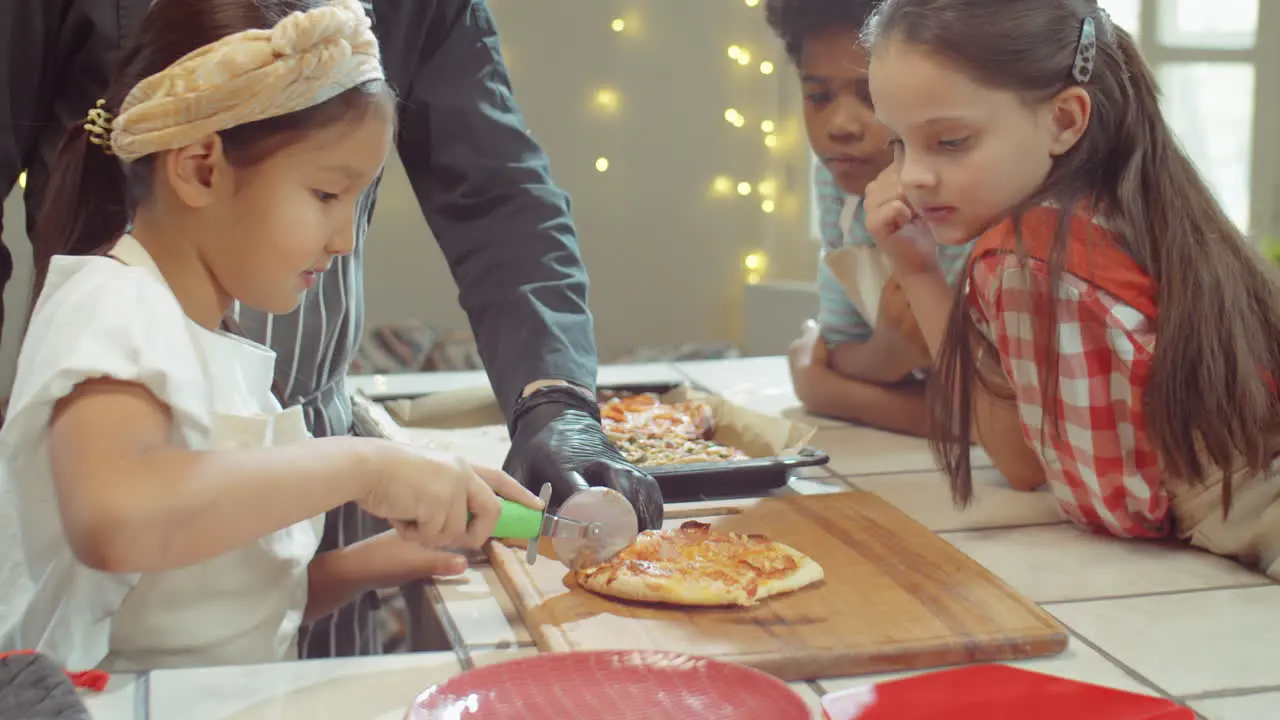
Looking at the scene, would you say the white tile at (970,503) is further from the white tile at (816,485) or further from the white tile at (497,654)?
the white tile at (497,654)

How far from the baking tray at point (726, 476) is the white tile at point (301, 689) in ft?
1.65

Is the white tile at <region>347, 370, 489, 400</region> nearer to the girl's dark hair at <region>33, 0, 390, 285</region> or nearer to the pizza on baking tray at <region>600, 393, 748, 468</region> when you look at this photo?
the pizza on baking tray at <region>600, 393, 748, 468</region>

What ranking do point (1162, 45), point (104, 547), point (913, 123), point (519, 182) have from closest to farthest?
1. point (104, 547)
2. point (913, 123)
3. point (519, 182)
4. point (1162, 45)

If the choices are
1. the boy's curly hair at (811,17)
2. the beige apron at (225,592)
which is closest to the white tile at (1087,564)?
the beige apron at (225,592)

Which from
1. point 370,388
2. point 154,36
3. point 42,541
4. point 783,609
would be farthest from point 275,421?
point 370,388

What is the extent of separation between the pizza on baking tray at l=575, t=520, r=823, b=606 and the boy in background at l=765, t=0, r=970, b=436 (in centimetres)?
66

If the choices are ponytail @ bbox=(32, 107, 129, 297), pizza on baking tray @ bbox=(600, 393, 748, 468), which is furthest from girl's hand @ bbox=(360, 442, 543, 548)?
pizza on baking tray @ bbox=(600, 393, 748, 468)

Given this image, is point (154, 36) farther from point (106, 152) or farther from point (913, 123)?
point (913, 123)

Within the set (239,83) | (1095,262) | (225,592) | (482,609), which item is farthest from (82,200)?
(1095,262)

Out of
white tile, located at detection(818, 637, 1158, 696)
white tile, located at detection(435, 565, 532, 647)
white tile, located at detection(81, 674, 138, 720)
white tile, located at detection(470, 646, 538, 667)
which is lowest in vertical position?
white tile, located at detection(818, 637, 1158, 696)

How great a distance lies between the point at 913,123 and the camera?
1301 mm

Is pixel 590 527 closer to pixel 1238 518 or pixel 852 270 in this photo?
pixel 1238 518

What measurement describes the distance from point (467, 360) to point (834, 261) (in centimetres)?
216

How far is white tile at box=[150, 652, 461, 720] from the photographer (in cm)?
85
